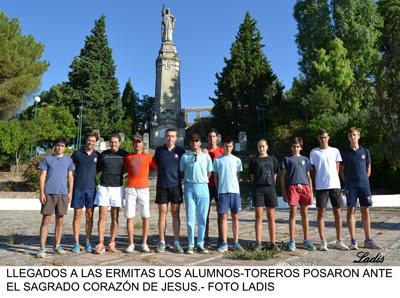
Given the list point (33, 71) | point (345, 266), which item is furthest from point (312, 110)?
point (345, 266)

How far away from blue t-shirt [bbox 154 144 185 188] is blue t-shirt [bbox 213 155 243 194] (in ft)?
2.01

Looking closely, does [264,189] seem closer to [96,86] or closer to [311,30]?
[311,30]

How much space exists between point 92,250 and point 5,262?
1.19 metres

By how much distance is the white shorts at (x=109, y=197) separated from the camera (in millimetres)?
5941

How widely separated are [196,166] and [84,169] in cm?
167

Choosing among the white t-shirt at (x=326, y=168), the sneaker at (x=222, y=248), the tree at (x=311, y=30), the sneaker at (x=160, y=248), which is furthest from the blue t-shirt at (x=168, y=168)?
the tree at (x=311, y=30)

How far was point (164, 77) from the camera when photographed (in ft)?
110

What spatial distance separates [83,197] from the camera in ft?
19.6

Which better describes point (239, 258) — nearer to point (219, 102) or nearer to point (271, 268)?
point (271, 268)

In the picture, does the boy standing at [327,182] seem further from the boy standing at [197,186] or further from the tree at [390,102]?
the tree at [390,102]

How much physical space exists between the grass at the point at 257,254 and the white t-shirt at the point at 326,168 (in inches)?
48.3

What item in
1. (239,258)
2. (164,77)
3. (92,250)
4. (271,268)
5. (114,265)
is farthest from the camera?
(164,77)

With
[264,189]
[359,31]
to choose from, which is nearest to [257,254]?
[264,189]

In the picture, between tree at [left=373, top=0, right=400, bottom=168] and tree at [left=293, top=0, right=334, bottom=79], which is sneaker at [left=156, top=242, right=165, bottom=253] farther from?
tree at [left=293, top=0, right=334, bottom=79]
